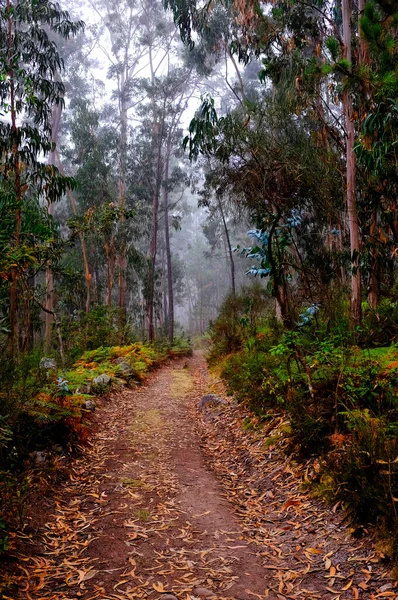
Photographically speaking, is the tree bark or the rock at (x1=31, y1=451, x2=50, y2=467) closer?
the rock at (x1=31, y1=451, x2=50, y2=467)

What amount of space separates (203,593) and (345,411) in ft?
6.14

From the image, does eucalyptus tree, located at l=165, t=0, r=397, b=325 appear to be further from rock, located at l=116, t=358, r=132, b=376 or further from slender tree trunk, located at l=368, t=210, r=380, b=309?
rock, located at l=116, t=358, r=132, b=376

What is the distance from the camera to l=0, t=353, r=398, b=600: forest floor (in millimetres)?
2502

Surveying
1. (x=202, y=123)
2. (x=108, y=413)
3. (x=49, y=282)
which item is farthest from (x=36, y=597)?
(x=49, y=282)

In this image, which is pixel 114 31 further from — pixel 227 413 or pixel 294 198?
pixel 227 413

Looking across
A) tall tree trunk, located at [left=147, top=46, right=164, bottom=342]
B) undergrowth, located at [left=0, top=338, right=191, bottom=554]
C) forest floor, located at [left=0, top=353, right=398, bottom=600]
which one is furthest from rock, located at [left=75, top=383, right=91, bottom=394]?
tall tree trunk, located at [left=147, top=46, right=164, bottom=342]

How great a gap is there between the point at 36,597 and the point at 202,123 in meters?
7.91

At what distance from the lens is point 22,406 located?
3904 mm

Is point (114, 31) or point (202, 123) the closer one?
point (202, 123)

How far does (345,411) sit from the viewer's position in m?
3.70

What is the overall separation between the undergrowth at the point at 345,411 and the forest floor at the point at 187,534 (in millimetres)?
225

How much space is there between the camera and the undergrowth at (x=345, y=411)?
2861mm

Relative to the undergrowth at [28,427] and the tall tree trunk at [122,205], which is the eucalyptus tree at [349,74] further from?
the tall tree trunk at [122,205]

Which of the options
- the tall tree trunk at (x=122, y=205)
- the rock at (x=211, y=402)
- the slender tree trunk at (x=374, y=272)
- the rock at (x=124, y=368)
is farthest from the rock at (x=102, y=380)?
the tall tree trunk at (x=122, y=205)
